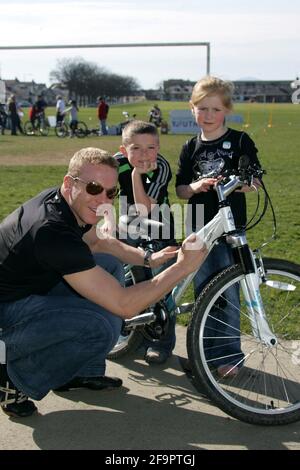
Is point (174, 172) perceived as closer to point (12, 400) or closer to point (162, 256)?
point (162, 256)

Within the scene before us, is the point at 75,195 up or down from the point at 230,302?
up

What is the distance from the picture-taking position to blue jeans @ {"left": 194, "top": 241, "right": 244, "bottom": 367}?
3.85 metres

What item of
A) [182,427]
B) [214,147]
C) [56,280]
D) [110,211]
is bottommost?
[182,427]

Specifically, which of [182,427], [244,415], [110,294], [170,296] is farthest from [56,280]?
[244,415]

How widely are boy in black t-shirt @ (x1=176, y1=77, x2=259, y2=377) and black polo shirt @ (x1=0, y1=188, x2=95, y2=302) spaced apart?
90 cm

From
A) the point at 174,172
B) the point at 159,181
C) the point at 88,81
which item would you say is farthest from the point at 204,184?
the point at 88,81

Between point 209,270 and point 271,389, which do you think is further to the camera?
point 209,270

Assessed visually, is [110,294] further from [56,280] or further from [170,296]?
[170,296]

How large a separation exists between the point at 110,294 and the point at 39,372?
648mm

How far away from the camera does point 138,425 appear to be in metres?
3.29

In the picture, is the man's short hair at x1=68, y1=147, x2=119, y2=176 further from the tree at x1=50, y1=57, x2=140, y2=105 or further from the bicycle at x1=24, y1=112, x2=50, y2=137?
the tree at x1=50, y1=57, x2=140, y2=105

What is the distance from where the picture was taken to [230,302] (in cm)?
370

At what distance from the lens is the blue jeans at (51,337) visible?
10.6ft

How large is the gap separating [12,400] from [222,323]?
137 cm
